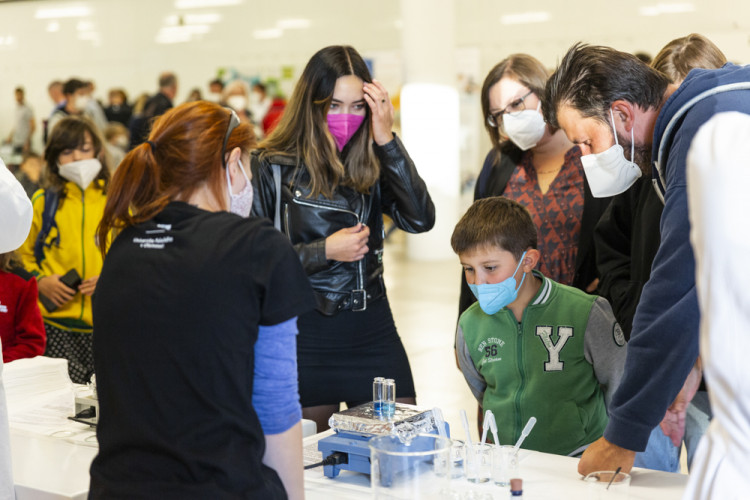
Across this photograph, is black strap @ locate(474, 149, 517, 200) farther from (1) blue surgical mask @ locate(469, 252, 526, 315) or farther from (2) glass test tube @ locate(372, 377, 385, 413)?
(2) glass test tube @ locate(372, 377, 385, 413)

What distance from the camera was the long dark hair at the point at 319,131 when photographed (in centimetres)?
277

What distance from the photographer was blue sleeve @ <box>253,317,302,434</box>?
1.48m

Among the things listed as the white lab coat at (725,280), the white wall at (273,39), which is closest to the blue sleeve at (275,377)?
the white lab coat at (725,280)

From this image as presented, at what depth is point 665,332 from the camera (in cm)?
167

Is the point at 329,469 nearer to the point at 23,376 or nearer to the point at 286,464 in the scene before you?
the point at 286,464

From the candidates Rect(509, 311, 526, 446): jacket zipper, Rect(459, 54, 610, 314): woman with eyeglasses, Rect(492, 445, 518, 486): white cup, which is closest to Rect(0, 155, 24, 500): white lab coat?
Rect(492, 445, 518, 486): white cup

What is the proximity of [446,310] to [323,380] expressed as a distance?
5149 millimetres

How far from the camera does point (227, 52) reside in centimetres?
1363

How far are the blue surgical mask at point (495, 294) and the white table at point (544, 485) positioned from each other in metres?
0.59

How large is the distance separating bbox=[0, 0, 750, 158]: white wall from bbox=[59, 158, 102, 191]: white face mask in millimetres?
8047

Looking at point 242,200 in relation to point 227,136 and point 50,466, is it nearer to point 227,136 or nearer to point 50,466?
point 227,136

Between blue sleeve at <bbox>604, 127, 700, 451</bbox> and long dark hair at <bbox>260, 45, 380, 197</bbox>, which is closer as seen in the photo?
blue sleeve at <bbox>604, 127, 700, 451</bbox>

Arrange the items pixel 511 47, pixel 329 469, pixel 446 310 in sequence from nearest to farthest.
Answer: pixel 329 469, pixel 446 310, pixel 511 47

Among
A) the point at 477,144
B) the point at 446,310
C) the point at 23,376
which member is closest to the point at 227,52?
the point at 477,144
